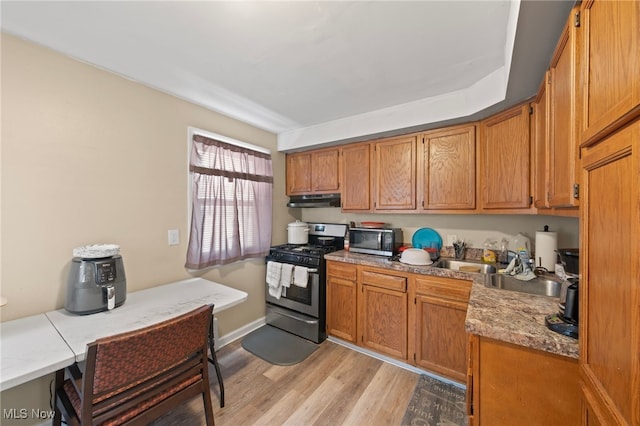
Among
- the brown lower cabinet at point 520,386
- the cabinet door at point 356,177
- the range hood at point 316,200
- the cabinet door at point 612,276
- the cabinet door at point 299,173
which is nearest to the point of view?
the cabinet door at point 612,276

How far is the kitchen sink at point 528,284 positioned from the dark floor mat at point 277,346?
1.78 m

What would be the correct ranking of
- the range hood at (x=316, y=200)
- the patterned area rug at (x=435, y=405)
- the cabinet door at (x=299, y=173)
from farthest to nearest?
1. the cabinet door at (x=299, y=173)
2. the range hood at (x=316, y=200)
3. the patterned area rug at (x=435, y=405)

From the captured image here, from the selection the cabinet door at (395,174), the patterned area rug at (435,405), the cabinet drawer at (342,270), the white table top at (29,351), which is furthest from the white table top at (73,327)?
the cabinet door at (395,174)

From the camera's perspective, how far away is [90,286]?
1518 millimetres

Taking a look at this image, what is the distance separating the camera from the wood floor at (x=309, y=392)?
172cm

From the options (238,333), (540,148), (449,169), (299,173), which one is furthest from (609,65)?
(238,333)

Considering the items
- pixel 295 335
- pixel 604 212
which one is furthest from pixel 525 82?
pixel 295 335

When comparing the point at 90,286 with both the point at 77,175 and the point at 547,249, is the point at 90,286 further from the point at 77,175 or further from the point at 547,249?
the point at 547,249

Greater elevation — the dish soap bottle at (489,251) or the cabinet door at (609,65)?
the cabinet door at (609,65)

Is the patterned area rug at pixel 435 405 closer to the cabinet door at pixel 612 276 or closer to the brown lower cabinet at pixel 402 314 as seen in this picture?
the brown lower cabinet at pixel 402 314

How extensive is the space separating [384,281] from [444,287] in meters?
0.52

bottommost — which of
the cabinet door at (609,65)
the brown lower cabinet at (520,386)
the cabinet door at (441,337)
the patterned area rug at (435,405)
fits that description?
the patterned area rug at (435,405)

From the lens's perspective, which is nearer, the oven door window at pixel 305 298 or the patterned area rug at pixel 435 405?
the patterned area rug at pixel 435 405

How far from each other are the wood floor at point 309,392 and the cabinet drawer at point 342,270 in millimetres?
769
